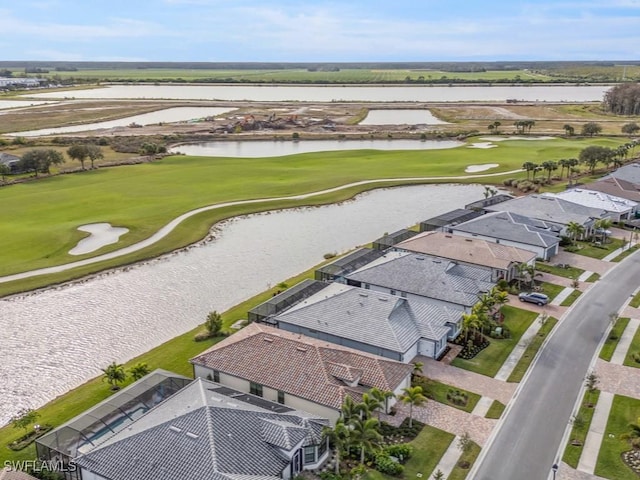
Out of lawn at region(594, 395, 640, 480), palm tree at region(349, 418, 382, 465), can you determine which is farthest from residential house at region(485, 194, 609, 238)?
palm tree at region(349, 418, 382, 465)

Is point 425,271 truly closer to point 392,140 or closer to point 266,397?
point 266,397

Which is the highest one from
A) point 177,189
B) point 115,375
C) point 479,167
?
point 479,167

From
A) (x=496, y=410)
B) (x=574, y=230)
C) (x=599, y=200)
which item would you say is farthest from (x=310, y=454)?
(x=599, y=200)

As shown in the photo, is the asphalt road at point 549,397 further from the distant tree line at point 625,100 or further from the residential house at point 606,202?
the distant tree line at point 625,100

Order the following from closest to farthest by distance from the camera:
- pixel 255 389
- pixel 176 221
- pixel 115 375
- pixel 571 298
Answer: pixel 255 389, pixel 115 375, pixel 571 298, pixel 176 221

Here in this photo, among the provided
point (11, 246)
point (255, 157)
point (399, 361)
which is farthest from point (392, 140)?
point (399, 361)

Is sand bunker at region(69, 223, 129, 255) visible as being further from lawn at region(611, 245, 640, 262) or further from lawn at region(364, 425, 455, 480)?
lawn at region(611, 245, 640, 262)

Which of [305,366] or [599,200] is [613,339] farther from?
[599,200]
